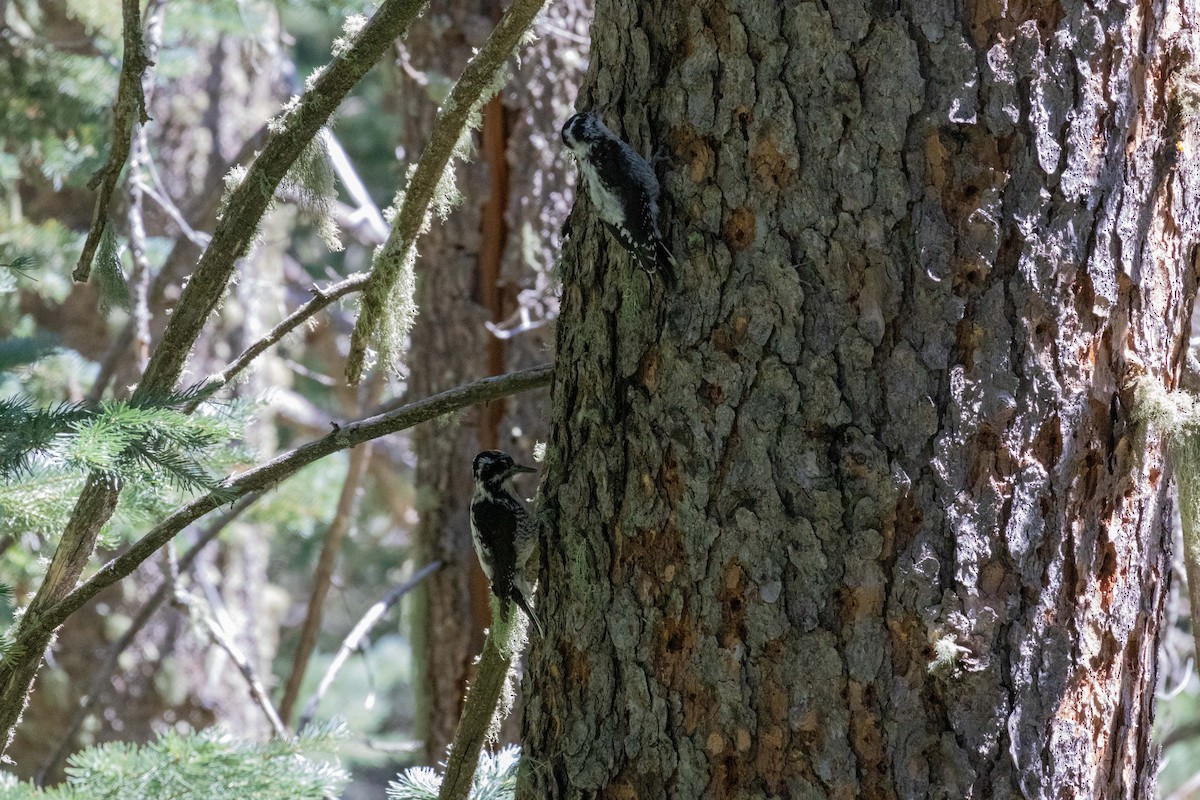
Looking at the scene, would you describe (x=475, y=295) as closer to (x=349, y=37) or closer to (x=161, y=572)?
(x=349, y=37)

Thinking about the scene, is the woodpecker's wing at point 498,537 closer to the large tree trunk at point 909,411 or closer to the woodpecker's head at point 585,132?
the large tree trunk at point 909,411

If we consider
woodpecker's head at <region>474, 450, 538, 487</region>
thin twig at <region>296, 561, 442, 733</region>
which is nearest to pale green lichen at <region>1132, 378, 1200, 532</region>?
woodpecker's head at <region>474, 450, 538, 487</region>

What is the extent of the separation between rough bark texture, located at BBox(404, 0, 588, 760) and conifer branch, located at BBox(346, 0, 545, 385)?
2.01 meters

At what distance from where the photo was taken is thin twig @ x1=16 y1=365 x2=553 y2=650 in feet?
7.22

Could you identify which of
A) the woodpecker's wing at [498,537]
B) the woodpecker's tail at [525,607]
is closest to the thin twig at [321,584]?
the woodpecker's wing at [498,537]

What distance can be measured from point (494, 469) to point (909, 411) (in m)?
1.75

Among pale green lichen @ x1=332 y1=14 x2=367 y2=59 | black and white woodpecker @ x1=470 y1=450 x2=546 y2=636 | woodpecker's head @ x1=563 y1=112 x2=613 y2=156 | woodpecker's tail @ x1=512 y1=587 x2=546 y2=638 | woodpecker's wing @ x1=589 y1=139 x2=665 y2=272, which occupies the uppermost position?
pale green lichen @ x1=332 y1=14 x2=367 y2=59

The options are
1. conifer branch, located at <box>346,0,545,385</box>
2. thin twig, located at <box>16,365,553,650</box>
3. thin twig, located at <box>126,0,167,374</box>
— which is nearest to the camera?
thin twig, located at <box>16,365,553,650</box>

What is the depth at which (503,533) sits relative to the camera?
3.12 metres

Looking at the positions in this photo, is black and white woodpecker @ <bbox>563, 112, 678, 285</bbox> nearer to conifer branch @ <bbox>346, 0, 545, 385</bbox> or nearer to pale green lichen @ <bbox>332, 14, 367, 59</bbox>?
conifer branch @ <bbox>346, 0, 545, 385</bbox>

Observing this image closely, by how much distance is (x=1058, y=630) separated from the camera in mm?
→ 1909

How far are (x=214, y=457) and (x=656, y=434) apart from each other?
145 cm

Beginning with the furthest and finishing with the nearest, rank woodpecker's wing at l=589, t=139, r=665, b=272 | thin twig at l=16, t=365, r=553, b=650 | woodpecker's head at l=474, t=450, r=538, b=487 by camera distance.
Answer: woodpecker's head at l=474, t=450, r=538, b=487
thin twig at l=16, t=365, r=553, b=650
woodpecker's wing at l=589, t=139, r=665, b=272

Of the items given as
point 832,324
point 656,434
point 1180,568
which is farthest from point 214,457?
point 1180,568
